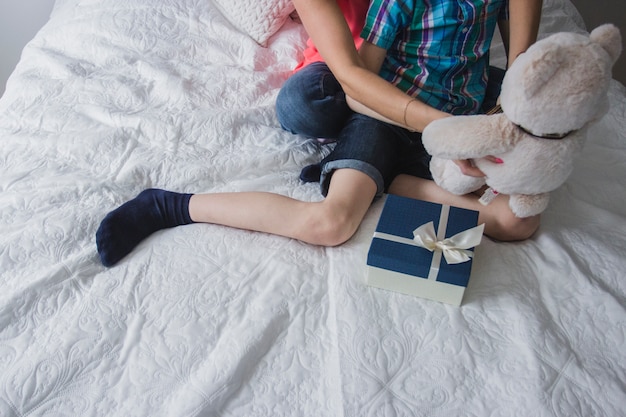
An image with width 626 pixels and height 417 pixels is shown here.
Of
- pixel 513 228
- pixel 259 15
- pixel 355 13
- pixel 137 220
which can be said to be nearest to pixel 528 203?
pixel 513 228

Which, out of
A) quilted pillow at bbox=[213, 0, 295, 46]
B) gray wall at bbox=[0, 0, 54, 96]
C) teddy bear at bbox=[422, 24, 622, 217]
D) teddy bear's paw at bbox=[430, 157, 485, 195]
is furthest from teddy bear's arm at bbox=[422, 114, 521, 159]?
gray wall at bbox=[0, 0, 54, 96]

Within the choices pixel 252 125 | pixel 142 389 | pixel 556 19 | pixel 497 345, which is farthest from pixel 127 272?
pixel 556 19

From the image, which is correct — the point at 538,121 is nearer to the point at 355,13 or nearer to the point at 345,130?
the point at 345,130

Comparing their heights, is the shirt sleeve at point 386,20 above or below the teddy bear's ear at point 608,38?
below

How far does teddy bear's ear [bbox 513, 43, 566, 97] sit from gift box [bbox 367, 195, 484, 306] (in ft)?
0.80

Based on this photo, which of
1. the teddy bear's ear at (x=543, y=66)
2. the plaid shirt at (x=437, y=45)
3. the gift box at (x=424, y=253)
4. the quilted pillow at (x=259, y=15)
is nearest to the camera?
the teddy bear's ear at (x=543, y=66)

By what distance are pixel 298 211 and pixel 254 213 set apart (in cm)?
8

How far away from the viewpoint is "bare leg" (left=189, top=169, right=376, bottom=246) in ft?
2.92

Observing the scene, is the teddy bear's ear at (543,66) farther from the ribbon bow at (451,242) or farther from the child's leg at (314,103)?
the child's leg at (314,103)

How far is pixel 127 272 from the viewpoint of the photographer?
2.76 feet

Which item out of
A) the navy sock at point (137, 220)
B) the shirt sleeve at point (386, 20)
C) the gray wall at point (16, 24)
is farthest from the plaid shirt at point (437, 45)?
the gray wall at point (16, 24)

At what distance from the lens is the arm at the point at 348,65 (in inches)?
36.1

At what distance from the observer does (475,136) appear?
75 centimetres

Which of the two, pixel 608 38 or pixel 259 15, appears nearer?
pixel 608 38
